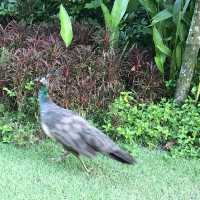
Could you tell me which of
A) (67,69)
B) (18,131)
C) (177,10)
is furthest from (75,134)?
(177,10)

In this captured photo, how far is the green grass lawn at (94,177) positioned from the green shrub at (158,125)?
18 cm

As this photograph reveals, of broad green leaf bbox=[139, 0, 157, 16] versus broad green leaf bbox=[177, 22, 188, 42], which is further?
broad green leaf bbox=[139, 0, 157, 16]

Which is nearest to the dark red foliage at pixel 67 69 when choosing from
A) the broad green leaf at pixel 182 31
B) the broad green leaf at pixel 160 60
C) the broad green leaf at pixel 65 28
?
the broad green leaf at pixel 65 28

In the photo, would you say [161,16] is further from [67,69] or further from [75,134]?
[75,134]

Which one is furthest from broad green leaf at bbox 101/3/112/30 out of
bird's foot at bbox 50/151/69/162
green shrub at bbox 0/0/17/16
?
green shrub at bbox 0/0/17/16

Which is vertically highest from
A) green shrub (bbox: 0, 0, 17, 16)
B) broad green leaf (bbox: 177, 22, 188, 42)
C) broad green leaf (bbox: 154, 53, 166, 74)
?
broad green leaf (bbox: 177, 22, 188, 42)

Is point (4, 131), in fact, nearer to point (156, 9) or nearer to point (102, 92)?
point (102, 92)

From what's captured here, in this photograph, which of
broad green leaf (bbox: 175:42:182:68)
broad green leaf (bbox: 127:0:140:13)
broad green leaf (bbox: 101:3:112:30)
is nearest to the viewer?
broad green leaf (bbox: 175:42:182:68)

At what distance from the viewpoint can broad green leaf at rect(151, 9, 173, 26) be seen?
573 cm

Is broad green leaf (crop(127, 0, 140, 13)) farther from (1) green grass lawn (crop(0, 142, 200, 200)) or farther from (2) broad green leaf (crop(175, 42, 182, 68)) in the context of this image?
(1) green grass lawn (crop(0, 142, 200, 200))

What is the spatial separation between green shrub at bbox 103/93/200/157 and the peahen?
0.73 meters

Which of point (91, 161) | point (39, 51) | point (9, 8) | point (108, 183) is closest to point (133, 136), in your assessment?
point (91, 161)

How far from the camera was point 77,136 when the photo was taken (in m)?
4.60

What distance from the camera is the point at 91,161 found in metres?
5.01
